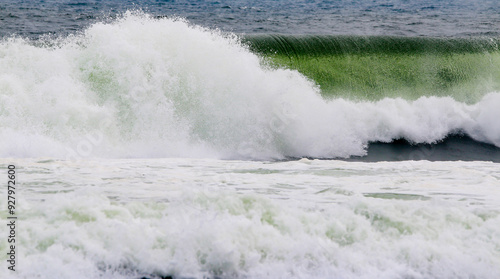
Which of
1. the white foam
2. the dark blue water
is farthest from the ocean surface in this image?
the dark blue water

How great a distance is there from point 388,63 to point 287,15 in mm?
8787

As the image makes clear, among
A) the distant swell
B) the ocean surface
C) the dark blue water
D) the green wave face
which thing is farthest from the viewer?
the dark blue water

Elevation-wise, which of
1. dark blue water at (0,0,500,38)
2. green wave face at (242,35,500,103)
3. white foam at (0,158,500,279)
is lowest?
white foam at (0,158,500,279)

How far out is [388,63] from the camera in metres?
10.9

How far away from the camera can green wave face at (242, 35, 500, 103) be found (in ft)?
33.4

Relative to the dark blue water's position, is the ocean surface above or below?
below

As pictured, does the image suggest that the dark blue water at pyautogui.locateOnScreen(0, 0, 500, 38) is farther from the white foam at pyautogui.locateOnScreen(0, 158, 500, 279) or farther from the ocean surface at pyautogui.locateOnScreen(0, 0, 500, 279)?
the white foam at pyautogui.locateOnScreen(0, 158, 500, 279)

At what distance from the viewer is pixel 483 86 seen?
11.1 meters

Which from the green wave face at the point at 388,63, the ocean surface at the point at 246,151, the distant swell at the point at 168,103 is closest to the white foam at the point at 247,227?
the ocean surface at the point at 246,151

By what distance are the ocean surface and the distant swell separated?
2cm

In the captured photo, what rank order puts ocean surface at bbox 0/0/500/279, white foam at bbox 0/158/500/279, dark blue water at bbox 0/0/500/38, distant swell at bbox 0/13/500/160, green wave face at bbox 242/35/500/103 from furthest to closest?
dark blue water at bbox 0/0/500/38
green wave face at bbox 242/35/500/103
distant swell at bbox 0/13/500/160
ocean surface at bbox 0/0/500/279
white foam at bbox 0/158/500/279

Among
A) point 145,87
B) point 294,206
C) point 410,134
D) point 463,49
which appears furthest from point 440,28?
point 294,206

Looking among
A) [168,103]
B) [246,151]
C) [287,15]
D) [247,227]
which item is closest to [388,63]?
[246,151]

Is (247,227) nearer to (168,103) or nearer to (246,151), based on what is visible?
(246,151)
